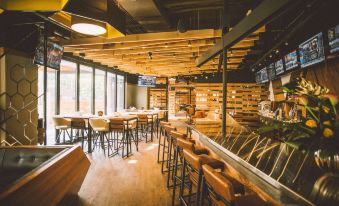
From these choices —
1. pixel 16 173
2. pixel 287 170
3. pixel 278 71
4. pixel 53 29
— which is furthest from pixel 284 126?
pixel 278 71

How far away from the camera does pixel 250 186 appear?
6.81 ft

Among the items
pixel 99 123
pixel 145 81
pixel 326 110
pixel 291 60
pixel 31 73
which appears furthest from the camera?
pixel 145 81

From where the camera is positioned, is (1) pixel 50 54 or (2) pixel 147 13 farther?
(1) pixel 50 54

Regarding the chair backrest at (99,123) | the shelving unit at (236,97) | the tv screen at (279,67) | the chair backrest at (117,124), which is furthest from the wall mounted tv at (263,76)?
the chair backrest at (99,123)

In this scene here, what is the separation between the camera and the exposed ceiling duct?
373 cm

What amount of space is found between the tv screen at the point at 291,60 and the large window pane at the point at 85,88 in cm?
658

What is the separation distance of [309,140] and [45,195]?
2.15 meters

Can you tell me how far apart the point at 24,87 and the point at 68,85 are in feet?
9.78

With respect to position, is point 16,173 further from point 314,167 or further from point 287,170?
point 314,167

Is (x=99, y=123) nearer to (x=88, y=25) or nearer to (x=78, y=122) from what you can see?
(x=78, y=122)

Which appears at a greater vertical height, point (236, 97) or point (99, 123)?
point (236, 97)

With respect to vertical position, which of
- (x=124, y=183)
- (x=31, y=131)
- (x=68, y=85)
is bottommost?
(x=124, y=183)

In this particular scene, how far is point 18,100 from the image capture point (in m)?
4.31

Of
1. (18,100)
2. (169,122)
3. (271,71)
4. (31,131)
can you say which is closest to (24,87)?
(18,100)
